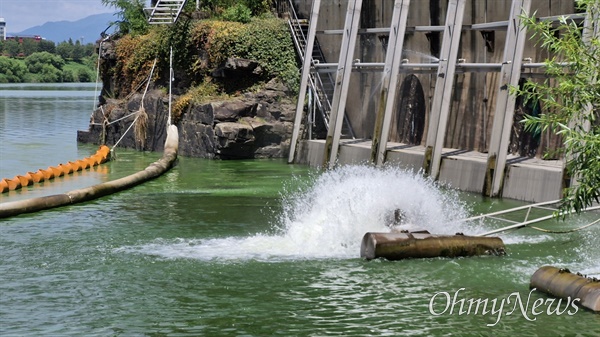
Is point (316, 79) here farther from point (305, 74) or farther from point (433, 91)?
point (433, 91)

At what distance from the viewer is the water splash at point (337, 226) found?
15.9 m

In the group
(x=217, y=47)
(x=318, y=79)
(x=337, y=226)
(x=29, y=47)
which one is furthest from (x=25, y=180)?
(x=29, y=47)

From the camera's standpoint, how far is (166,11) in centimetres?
3591

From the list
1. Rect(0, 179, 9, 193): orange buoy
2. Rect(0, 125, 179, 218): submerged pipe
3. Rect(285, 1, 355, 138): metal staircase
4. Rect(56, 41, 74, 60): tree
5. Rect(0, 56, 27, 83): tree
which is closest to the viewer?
Rect(0, 125, 179, 218): submerged pipe

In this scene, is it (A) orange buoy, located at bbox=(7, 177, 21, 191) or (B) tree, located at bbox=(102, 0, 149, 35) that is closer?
(A) orange buoy, located at bbox=(7, 177, 21, 191)

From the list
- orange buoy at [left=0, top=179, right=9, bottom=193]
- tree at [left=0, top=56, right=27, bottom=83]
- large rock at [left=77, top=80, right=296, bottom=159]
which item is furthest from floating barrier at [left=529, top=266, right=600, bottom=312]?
tree at [left=0, top=56, right=27, bottom=83]

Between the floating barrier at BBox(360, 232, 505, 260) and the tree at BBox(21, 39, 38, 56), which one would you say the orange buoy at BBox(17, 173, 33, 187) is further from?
the tree at BBox(21, 39, 38, 56)

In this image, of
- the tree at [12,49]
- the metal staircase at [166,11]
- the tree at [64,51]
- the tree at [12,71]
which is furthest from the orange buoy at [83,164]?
the tree at [64,51]

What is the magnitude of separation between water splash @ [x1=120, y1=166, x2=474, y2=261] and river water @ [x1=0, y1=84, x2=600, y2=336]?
29mm

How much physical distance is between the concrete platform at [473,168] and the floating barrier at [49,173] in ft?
18.7

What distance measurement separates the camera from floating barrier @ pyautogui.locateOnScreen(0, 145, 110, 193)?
23906 mm

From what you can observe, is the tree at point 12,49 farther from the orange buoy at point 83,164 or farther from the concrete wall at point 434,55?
the orange buoy at point 83,164

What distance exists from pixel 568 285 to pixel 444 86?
11862 mm

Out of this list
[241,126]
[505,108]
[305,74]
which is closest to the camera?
[505,108]
